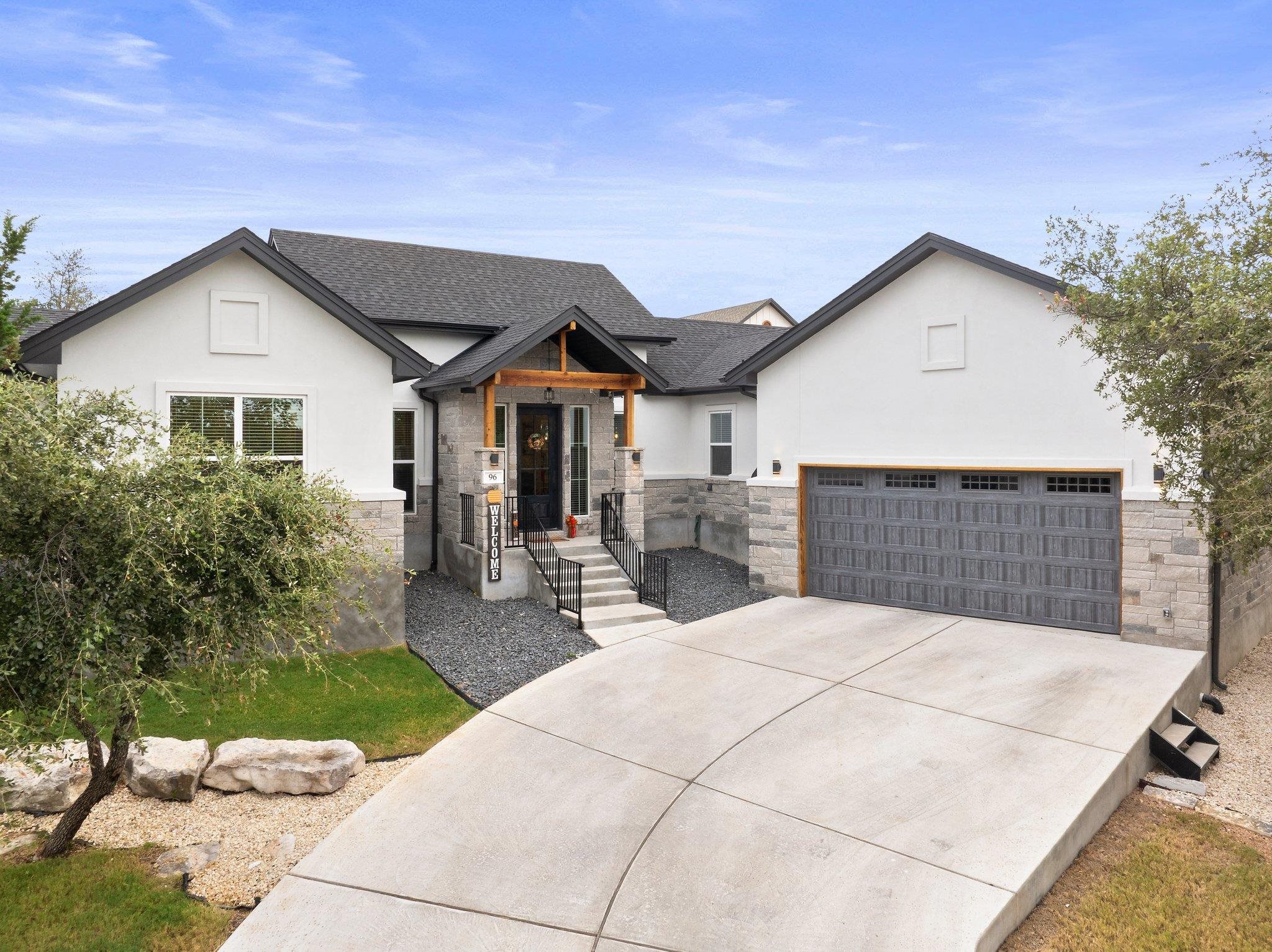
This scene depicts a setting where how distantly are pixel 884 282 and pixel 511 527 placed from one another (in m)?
7.63

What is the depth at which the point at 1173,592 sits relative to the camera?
34.3ft

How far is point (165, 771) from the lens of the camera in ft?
22.0

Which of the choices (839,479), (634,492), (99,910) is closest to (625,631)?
(634,492)

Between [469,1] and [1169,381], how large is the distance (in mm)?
13938

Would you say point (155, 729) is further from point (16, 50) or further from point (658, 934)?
point (16, 50)

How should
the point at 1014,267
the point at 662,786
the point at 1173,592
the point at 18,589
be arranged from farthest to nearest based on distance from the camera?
the point at 1014,267
the point at 1173,592
the point at 662,786
the point at 18,589

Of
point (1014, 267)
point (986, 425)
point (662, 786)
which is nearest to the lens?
point (662, 786)

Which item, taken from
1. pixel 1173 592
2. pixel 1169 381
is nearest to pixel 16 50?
pixel 1169 381

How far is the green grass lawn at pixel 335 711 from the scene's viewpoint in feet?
26.5

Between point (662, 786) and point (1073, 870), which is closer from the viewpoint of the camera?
point (1073, 870)

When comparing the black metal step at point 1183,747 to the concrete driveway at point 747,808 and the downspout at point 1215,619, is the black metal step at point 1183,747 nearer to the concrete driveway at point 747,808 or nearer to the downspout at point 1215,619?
the concrete driveway at point 747,808

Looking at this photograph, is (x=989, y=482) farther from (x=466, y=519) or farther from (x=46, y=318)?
(x=46, y=318)

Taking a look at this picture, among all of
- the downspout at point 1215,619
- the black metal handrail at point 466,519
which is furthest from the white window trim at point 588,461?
the downspout at point 1215,619

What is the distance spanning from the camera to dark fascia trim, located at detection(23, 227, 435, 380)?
980 cm
